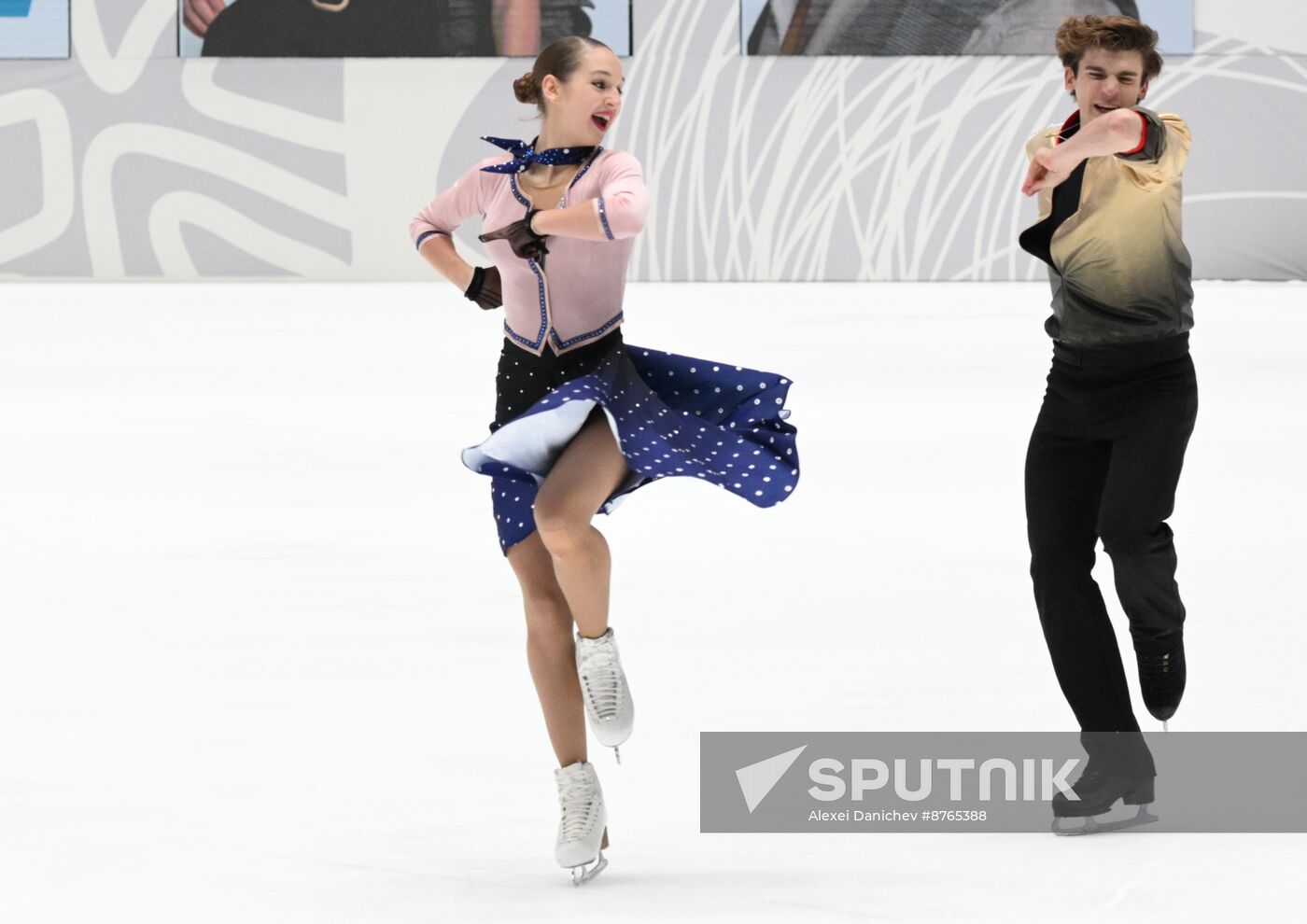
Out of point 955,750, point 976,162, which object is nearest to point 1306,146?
point 976,162

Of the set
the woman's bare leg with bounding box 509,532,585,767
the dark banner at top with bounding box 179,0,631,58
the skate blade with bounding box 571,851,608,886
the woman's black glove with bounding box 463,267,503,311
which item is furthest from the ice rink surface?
the dark banner at top with bounding box 179,0,631,58

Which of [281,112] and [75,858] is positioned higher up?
[75,858]

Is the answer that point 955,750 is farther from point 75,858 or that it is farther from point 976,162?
point 976,162

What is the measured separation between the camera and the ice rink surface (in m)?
2.82

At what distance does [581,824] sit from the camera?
2830mm

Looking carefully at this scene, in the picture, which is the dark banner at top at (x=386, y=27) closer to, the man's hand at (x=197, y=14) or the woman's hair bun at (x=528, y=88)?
the man's hand at (x=197, y=14)

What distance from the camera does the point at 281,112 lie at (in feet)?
59.9

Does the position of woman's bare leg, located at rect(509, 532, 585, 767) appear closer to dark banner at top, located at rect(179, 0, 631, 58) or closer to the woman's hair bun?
the woman's hair bun

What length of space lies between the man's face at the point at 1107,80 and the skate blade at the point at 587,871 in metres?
1.34

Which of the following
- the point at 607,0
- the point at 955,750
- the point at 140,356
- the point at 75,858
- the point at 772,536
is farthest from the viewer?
the point at 607,0

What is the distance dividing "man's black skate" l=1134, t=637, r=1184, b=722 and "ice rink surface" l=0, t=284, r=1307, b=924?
251mm

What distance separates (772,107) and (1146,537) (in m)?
15.5

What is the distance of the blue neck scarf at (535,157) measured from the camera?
3012 mm

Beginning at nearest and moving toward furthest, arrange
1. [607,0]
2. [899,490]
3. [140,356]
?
[899,490]
[140,356]
[607,0]
